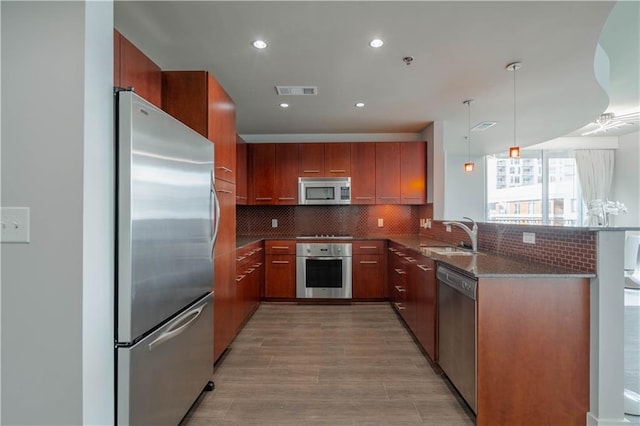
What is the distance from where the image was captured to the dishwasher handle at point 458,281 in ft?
5.89

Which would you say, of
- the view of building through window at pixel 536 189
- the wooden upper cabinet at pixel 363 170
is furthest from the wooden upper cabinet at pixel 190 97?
the view of building through window at pixel 536 189

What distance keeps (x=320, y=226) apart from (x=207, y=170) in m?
2.98

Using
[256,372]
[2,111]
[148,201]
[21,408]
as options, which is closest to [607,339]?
[256,372]

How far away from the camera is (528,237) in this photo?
2.21 meters

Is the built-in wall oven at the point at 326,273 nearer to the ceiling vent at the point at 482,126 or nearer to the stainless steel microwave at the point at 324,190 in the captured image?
the stainless steel microwave at the point at 324,190

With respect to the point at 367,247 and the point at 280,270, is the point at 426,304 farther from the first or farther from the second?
the point at 280,270

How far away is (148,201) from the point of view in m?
1.43

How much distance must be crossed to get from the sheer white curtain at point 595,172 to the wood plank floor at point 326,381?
6.11 m

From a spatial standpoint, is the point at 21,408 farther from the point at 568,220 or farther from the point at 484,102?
the point at 568,220

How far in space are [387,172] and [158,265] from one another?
364 cm

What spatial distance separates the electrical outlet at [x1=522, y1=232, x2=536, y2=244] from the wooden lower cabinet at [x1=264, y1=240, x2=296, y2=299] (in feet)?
9.19

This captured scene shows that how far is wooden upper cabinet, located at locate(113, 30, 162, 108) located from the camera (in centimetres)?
175

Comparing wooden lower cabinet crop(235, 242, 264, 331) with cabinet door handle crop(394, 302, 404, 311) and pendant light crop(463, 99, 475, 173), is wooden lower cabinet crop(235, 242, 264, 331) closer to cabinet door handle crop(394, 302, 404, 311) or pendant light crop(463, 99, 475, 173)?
cabinet door handle crop(394, 302, 404, 311)

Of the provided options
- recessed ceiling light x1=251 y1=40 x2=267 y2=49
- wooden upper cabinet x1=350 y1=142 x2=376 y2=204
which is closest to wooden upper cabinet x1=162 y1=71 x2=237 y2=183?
recessed ceiling light x1=251 y1=40 x2=267 y2=49
